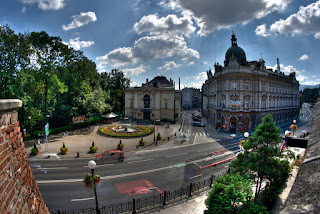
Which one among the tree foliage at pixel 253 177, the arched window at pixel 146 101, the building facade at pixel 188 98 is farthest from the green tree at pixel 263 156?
the building facade at pixel 188 98

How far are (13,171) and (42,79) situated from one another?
1225 inches

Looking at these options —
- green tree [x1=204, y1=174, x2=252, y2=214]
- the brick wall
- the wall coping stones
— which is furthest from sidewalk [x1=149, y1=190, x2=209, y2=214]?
the wall coping stones

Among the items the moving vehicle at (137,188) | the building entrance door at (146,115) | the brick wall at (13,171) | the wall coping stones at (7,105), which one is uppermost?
the wall coping stones at (7,105)

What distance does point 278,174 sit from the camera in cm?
950

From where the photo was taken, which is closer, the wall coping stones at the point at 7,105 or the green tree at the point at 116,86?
the wall coping stones at the point at 7,105

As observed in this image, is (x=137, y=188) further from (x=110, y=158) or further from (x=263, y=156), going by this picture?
(x=263, y=156)

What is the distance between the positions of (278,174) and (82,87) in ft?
121

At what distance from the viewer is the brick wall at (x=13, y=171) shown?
2842 millimetres

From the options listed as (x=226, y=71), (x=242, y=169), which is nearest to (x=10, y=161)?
(x=242, y=169)

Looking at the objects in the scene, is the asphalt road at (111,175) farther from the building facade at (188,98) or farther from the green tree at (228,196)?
the building facade at (188,98)

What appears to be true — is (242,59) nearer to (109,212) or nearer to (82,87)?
(82,87)

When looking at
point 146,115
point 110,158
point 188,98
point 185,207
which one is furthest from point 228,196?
point 188,98

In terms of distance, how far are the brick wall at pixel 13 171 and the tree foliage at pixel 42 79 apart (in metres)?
26.3

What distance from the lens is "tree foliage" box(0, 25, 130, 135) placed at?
23484 mm
